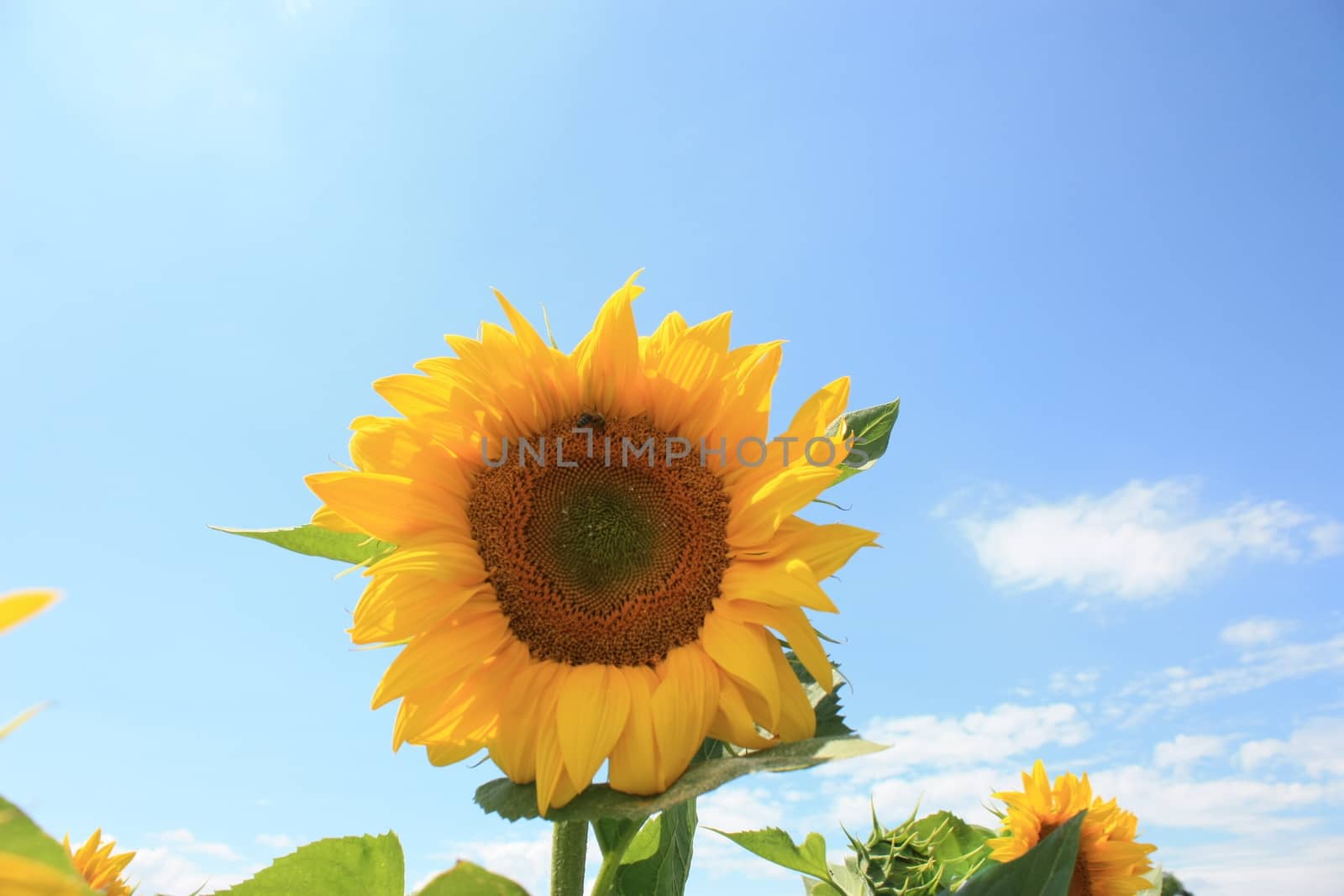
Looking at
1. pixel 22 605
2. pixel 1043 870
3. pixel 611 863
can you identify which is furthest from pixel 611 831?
pixel 22 605

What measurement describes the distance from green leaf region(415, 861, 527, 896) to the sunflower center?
104cm

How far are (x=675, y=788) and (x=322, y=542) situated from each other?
1076mm

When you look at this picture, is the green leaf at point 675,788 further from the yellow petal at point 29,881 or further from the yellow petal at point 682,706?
the yellow petal at point 29,881

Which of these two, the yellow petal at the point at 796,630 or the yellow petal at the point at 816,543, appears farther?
the yellow petal at the point at 816,543

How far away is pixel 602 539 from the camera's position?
262cm

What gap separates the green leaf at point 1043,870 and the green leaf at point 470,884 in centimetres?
97

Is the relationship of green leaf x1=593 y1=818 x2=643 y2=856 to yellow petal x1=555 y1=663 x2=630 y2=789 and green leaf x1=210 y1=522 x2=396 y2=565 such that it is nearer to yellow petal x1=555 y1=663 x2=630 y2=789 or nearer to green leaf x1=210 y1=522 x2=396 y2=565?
yellow petal x1=555 y1=663 x2=630 y2=789

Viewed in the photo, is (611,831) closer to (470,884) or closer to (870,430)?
(470,884)

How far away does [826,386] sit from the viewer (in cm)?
246

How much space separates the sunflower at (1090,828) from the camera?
4.31 meters

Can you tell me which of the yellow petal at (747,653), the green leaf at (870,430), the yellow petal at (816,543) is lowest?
the yellow petal at (747,653)

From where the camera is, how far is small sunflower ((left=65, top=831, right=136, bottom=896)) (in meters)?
3.19

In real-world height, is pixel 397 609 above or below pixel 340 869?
above

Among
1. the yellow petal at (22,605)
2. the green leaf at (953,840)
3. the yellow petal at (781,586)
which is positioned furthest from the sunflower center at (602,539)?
the yellow petal at (22,605)
